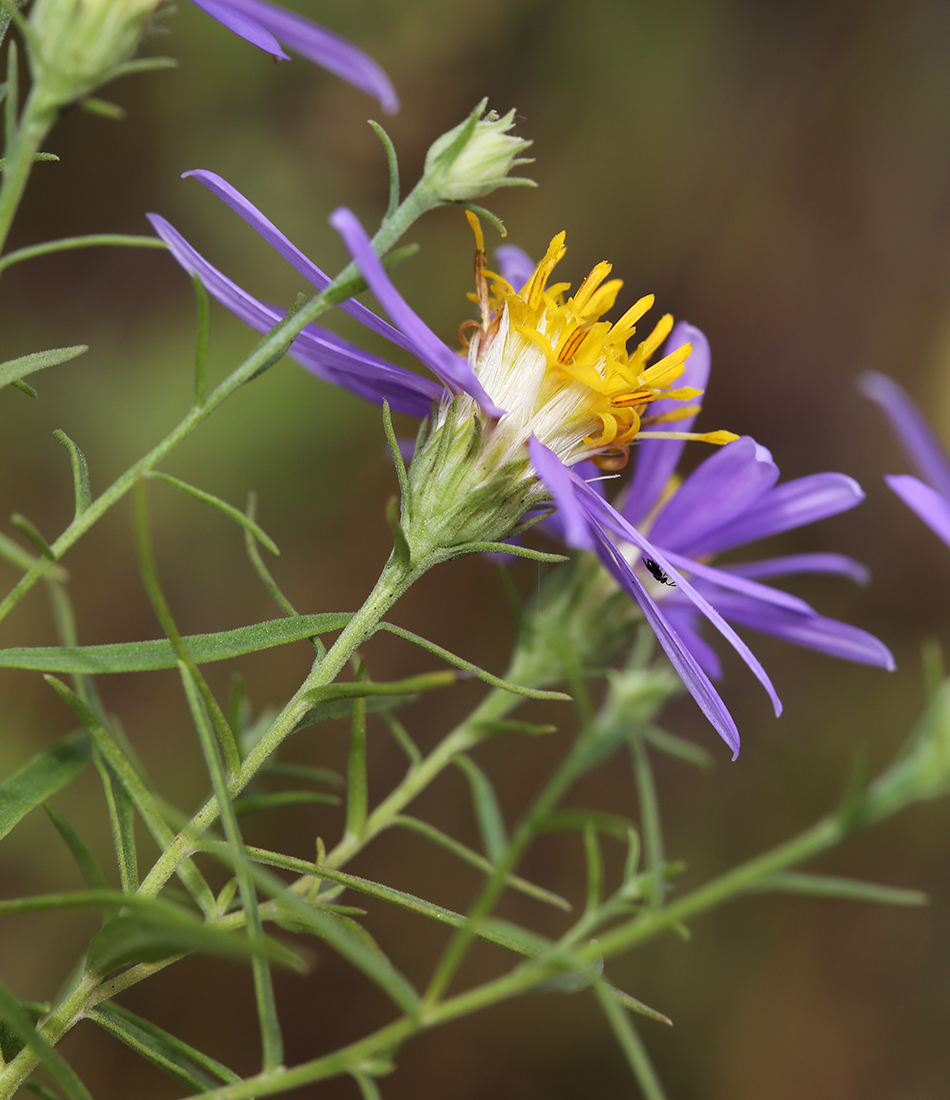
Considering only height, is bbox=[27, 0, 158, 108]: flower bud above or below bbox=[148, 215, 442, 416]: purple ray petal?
above

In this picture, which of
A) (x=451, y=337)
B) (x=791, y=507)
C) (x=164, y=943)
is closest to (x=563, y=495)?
(x=164, y=943)

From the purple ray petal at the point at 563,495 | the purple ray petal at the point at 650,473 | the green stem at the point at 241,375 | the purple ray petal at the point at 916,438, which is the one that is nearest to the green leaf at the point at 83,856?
the green stem at the point at 241,375

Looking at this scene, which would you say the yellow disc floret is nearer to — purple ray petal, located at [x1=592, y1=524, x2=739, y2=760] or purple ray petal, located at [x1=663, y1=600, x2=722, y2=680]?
purple ray petal, located at [x1=592, y1=524, x2=739, y2=760]

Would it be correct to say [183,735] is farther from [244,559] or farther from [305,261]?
[305,261]

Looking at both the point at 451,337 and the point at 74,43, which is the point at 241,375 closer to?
the point at 74,43

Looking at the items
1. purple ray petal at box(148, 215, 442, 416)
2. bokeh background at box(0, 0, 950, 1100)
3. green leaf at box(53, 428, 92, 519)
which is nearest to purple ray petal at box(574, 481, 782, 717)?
purple ray petal at box(148, 215, 442, 416)

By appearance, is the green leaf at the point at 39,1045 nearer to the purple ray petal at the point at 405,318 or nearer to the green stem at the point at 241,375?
the green stem at the point at 241,375
